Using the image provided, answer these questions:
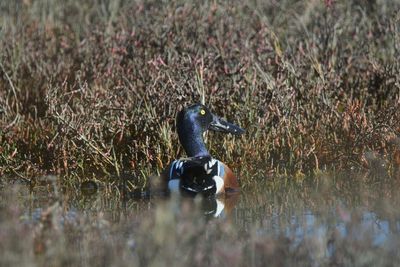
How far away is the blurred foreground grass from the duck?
9.4 inches

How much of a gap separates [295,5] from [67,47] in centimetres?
256

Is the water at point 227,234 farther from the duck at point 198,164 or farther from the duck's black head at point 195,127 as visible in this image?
the duck's black head at point 195,127

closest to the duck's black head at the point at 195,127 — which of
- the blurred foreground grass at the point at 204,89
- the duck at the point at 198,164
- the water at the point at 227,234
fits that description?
the duck at the point at 198,164

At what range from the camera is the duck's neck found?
8.90 meters

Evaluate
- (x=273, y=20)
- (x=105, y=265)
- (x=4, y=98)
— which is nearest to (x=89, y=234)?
(x=105, y=265)

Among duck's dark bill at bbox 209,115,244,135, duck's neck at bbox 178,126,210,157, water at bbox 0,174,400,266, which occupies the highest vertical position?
water at bbox 0,174,400,266

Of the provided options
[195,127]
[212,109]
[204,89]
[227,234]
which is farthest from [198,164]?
[227,234]

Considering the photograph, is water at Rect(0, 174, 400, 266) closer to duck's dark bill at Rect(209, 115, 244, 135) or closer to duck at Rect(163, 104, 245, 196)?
duck at Rect(163, 104, 245, 196)

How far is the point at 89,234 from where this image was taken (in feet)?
18.5

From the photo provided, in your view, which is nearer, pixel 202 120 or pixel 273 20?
pixel 202 120

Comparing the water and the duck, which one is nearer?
the water

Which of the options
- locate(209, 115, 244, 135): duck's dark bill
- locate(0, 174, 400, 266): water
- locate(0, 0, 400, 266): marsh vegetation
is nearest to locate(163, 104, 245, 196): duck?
locate(209, 115, 244, 135): duck's dark bill

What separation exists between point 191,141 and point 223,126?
0.96 feet

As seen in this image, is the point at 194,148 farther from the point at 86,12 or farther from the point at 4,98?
the point at 86,12
